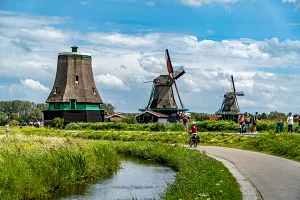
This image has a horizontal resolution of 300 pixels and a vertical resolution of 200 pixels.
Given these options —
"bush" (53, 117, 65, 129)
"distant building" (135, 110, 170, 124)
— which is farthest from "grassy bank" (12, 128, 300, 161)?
"distant building" (135, 110, 170, 124)

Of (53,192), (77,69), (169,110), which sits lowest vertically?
(53,192)

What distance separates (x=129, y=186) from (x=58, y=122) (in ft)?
130

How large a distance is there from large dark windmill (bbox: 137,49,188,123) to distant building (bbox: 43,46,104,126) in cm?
719

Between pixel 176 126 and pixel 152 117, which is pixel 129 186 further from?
pixel 152 117

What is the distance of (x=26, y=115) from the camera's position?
133 meters

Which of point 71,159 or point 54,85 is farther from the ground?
point 54,85

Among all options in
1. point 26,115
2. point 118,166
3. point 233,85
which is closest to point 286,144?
point 118,166

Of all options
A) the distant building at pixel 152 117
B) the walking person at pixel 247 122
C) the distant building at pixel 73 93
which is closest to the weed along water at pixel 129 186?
the walking person at pixel 247 122

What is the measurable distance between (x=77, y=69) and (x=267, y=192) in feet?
160

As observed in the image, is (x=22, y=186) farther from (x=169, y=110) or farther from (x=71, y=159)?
(x=169, y=110)

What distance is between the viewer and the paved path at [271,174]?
11.7 meters

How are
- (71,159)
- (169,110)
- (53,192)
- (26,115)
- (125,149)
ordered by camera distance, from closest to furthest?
1. (53,192)
2. (71,159)
3. (125,149)
4. (169,110)
5. (26,115)

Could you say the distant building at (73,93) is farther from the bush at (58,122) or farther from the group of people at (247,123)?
the group of people at (247,123)

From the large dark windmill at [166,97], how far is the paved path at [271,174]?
137ft
